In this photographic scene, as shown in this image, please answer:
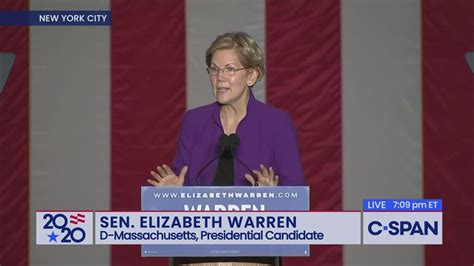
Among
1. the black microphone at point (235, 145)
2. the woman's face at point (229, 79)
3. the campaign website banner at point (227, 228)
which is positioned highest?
the woman's face at point (229, 79)

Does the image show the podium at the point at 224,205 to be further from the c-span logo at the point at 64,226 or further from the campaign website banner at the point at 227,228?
the c-span logo at the point at 64,226

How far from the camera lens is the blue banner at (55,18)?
235cm

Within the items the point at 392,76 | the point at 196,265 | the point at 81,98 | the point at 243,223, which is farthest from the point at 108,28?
the point at 196,265

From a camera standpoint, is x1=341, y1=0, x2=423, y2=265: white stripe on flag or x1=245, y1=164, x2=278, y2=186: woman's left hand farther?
x1=341, y1=0, x2=423, y2=265: white stripe on flag

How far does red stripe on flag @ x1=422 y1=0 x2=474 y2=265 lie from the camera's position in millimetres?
2604

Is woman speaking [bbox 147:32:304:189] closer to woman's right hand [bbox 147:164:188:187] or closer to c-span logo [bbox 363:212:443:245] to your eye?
woman's right hand [bbox 147:164:188:187]

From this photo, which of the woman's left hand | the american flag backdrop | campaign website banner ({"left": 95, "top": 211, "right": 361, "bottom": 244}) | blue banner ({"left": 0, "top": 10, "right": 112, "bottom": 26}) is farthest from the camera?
the american flag backdrop

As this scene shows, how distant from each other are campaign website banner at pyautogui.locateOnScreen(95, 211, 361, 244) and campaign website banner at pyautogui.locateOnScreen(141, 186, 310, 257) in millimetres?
36

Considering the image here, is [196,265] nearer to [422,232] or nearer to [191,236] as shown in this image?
[191,236]

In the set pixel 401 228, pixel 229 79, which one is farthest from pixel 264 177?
pixel 401 228

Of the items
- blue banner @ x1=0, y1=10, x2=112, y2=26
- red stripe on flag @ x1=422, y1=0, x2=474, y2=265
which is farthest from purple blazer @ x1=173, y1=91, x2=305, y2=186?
red stripe on flag @ x1=422, y1=0, x2=474, y2=265

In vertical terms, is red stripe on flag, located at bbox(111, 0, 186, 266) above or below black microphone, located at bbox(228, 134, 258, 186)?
above

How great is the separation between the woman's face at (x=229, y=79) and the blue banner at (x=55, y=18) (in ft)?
3.07

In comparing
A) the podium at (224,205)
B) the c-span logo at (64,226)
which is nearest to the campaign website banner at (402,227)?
the podium at (224,205)
